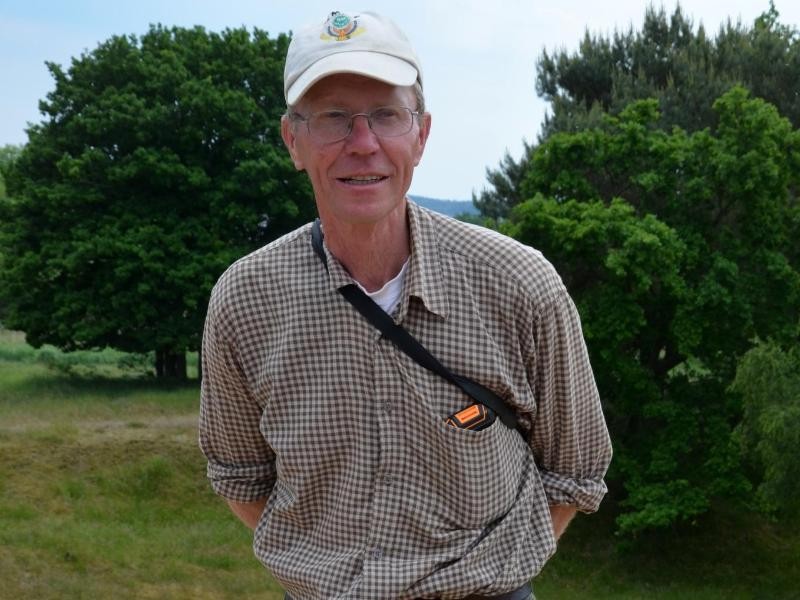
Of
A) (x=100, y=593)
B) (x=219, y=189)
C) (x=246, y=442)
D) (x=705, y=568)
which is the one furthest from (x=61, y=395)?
(x=246, y=442)

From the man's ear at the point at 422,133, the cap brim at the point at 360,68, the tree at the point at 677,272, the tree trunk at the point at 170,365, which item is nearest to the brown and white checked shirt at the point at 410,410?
the man's ear at the point at 422,133

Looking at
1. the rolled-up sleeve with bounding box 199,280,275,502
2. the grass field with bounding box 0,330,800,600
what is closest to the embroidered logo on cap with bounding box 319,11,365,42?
the rolled-up sleeve with bounding box 199,280,275,502

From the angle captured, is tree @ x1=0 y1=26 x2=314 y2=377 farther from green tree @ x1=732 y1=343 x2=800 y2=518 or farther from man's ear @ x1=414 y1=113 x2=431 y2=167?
man's ear @ x1=414 y1=113 x2=431 y2=167

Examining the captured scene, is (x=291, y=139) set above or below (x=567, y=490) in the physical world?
above

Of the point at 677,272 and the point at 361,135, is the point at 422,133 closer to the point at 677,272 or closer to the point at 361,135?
the point at 361,135

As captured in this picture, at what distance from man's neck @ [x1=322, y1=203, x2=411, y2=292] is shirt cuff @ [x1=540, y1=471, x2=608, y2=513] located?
662mm

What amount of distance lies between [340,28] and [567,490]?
4.11 ft

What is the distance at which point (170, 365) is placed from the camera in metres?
34.3

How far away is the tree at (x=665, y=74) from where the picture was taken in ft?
113

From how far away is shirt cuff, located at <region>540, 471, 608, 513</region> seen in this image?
276 centimetres

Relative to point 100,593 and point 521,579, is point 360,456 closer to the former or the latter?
point 521,579

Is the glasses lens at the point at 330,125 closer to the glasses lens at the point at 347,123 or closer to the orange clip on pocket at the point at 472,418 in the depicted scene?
the glasses lens at the point at 347,123

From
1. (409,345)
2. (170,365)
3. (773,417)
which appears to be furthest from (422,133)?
(170,365)

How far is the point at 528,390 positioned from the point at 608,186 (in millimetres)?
21682
